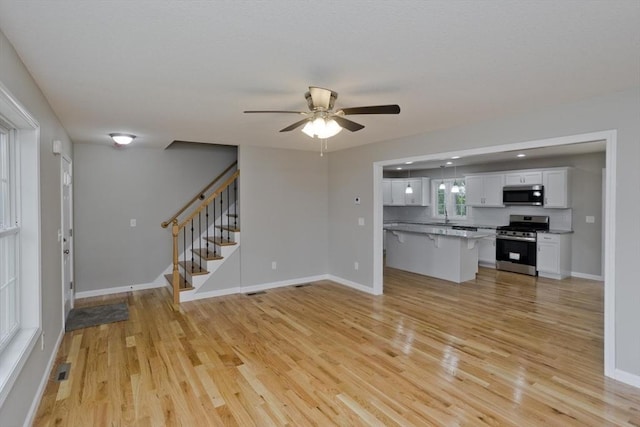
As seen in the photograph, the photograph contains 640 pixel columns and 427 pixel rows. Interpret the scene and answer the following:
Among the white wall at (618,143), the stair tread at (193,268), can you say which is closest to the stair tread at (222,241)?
the stair tread at (193,268)

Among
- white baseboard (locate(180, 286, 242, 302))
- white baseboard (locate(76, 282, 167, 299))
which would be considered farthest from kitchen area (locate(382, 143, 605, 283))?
white baseboard (locate(76, 282, 167, 299))

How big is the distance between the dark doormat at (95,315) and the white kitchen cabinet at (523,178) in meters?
7.34

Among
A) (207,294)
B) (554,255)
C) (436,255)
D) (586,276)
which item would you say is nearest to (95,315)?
(207,294)

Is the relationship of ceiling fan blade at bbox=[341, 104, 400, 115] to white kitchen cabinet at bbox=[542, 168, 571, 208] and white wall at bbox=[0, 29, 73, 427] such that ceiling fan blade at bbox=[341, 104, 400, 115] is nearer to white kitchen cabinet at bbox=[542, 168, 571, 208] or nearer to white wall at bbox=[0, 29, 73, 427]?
white wall at bbox=[0, 29, 73, 427]

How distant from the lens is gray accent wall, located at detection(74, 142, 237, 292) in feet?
17.7

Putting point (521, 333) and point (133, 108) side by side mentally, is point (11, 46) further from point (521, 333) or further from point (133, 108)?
point (521, 333)

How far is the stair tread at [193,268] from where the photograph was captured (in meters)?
5.30

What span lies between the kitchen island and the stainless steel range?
0.90 metres

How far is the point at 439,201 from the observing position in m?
9.26

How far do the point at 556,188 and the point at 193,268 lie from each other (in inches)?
266

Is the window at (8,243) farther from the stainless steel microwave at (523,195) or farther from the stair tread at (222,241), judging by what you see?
the stainless steel microwave at (523,195)

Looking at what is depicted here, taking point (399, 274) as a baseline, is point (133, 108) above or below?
above

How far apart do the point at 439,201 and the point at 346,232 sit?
4.24m

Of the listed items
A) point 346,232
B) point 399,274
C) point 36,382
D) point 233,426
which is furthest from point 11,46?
point 399,274
